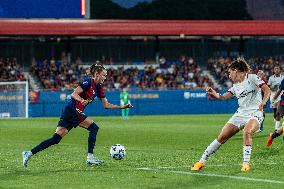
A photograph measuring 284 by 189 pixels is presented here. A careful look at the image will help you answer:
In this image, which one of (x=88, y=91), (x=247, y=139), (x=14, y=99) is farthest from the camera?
(x=14, y=99)

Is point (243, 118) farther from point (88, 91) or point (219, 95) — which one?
point (88, 91)

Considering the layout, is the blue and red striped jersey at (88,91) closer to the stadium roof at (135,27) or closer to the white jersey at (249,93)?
the white jersey at (249,93)

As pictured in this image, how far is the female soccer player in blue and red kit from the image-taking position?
16.2m

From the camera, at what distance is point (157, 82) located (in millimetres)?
59156

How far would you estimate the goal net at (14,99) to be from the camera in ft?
155

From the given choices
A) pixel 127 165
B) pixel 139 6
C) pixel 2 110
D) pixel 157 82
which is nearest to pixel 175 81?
pixel 157 82

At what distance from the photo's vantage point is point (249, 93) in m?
15.0

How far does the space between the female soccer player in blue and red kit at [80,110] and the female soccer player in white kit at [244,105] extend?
86.3 inches

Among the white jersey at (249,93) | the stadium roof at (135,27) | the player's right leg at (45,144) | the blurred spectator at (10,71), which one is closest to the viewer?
the white jersey at (249,93)

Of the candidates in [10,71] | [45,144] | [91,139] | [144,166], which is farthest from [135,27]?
[144,166]

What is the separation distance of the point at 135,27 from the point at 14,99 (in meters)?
17.4

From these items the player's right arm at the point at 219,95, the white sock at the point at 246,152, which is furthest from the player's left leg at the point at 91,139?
the white sock at the point at 246,152

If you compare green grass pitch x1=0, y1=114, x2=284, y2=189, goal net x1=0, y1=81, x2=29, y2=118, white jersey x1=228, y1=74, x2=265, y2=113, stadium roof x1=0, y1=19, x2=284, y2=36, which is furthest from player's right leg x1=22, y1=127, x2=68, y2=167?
stadium roof x1=0, y1=19, x2=284, y2=36

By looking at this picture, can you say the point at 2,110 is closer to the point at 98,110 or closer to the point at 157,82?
the point at 98,110
